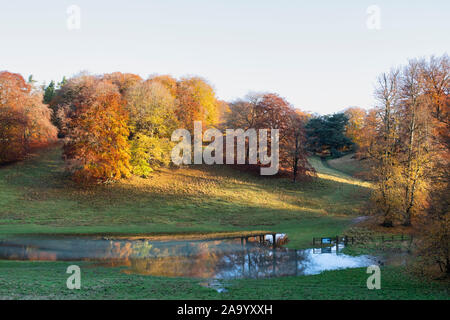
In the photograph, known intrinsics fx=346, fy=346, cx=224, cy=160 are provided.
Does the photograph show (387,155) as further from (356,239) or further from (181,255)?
(181,255)

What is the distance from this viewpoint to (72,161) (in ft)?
136

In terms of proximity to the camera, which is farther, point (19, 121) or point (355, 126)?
point (355, 126)

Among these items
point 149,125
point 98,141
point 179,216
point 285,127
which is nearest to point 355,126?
point 285,127

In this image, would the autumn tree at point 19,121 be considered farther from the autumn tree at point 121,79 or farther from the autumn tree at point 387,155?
the autumn tree at point 387,155

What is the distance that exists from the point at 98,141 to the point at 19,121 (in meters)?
16.4

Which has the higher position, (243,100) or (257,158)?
A: (243,100)

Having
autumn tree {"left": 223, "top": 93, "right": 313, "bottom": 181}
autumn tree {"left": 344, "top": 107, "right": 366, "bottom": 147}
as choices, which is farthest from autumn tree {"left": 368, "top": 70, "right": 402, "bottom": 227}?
autumn tree {"left": 344, "top": 107, "right": 366, "bottom": 147}

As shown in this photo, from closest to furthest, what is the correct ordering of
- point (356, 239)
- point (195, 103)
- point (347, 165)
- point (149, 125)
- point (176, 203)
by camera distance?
1. point (356, 239)
2. point (176, 203)
3. point (149, 125)
4. point (195, 103)
5. point (347, 165)

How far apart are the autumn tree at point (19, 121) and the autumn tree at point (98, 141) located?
1083 cm

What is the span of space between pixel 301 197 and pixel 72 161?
94.2 ft

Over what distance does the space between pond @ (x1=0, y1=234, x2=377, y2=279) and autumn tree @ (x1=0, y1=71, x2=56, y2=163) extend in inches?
1149

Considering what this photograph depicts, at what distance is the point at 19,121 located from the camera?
49.0m
